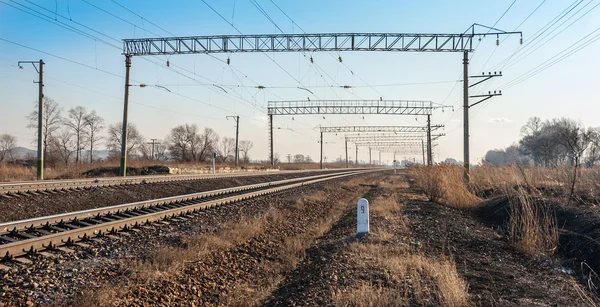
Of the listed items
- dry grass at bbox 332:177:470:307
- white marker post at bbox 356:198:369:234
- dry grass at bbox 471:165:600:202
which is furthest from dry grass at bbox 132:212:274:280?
dry grass at bbox 471:165:600:202

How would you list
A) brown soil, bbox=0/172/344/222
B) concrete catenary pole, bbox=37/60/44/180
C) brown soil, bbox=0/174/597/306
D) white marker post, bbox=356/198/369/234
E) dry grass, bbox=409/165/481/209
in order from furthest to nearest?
1. concrete catenary pole, bbox=37/60/44/180
2. dry grass, bbox=409/165/481/209
3. brown soil, bbox=0/172/344/222
4. white marker post, bbox=356/198/369/234
5. brown soil, bbox=0/174/597/306

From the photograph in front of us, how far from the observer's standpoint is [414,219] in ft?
44.9

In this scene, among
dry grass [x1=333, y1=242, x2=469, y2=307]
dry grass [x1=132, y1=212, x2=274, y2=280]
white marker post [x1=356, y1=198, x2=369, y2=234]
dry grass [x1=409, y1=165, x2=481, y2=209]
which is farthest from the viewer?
dry grass [x1=409, y1=165, x2=481, y2=209]

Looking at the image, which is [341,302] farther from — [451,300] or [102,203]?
[102,203]

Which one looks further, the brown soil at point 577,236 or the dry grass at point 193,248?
the brown soil at point 577,236

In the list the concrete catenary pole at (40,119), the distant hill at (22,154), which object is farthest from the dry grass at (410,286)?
the distant hill at (22,154)

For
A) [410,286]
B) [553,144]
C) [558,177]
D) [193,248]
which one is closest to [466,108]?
[558,177]

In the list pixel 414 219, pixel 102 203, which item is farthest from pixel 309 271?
pixel 102 203

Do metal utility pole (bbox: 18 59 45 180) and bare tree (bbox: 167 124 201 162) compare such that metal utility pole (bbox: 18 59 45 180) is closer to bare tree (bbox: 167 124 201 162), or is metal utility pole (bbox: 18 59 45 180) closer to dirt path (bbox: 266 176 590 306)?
dirt path (bbox: 266 176 590 306)

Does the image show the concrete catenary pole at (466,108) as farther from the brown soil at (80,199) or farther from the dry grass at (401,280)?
the dry grass at (401,280)

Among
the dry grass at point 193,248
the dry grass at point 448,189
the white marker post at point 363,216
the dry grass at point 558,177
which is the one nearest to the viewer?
the dry grass at point 193,248

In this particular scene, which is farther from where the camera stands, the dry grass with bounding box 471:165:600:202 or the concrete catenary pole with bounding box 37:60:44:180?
the concrete catenary pole with bounding box 37:60:44:180

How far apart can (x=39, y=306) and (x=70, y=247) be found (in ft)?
11.0

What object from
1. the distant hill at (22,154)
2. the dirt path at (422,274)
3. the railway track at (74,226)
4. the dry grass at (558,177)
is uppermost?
the distant hill at (22,154)
